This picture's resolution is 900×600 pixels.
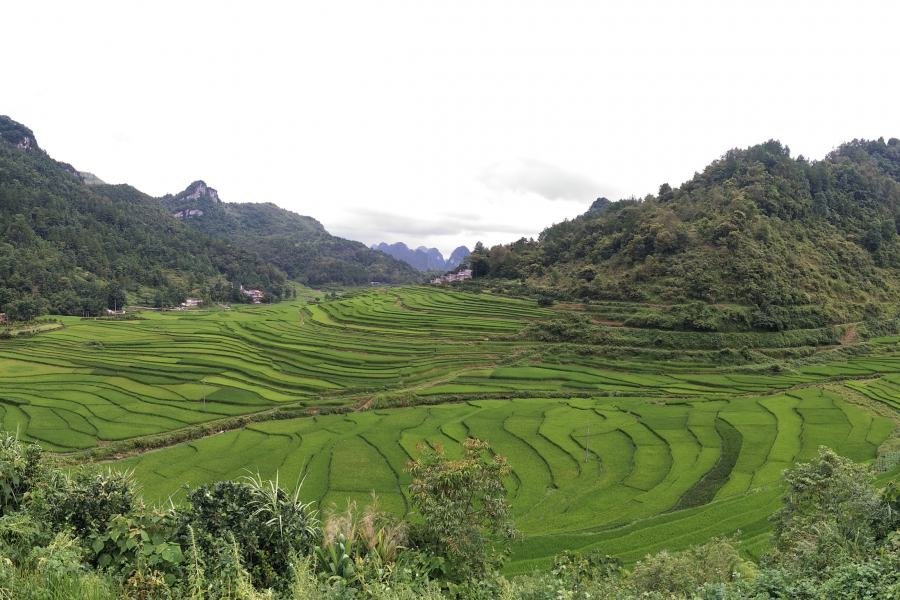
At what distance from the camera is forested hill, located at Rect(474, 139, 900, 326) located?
44531 millimetres

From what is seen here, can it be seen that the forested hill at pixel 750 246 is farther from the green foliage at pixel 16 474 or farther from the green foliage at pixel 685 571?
the green foliage at pixel 16 474

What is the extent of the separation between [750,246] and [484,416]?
41.7 meters

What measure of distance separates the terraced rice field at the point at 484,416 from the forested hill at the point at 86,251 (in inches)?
1176

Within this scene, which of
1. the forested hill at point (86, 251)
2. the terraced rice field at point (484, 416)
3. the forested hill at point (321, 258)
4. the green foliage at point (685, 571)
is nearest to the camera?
the green foliage at point (685, 571)

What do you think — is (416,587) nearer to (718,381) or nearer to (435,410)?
(435,410)

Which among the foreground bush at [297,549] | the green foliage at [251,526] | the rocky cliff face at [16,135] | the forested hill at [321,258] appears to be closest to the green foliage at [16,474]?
the foreground bush at [297,549]

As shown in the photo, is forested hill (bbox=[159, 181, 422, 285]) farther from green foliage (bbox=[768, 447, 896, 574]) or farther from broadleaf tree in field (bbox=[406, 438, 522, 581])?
green foliage (bbox=[768, 447, 896, 574])

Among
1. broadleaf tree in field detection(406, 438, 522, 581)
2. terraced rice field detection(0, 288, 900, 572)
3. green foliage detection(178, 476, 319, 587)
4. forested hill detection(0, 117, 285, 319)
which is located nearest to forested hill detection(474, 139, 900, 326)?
terraced rice field detection(0, 288, 900, 572)

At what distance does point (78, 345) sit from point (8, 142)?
456 ft

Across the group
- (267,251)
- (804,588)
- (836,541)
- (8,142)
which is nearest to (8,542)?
(804,588)

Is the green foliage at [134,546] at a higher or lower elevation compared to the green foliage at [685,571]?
higher

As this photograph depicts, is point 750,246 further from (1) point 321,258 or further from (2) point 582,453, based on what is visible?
(1) point 321,258

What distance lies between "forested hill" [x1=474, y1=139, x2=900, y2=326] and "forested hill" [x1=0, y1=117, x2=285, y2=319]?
67.7 m

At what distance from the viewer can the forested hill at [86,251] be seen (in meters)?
63.7
